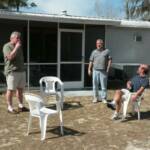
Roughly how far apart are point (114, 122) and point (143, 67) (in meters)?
1.46

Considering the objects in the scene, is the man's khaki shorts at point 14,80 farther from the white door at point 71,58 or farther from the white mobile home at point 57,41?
the white door at point 71,58

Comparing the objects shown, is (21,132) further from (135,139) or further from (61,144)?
(135,139)

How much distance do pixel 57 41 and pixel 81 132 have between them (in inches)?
288

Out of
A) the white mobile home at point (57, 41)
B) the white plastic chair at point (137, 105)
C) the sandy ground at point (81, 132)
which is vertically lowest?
the sandy ground at point (81, 132)

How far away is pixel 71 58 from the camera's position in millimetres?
15711

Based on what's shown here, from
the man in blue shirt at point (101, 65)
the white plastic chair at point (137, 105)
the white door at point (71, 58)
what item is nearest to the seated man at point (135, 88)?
the white plastic chair at point (137, 105)

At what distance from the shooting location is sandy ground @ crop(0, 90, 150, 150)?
7.70 m

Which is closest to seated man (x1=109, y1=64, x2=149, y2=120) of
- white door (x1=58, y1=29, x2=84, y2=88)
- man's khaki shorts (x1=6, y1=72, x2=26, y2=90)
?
man's khaki shorts (x1=6, y1=72, x2=26, y2=90)

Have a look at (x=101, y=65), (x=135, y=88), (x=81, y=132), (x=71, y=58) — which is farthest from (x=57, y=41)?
(x=81, y=132)

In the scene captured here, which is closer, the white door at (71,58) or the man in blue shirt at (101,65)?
the man in blue shirt at (101,65)

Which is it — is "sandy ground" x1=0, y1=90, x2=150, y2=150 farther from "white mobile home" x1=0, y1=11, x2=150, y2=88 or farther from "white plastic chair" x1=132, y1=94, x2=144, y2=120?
"white mobile home" x1=0, y1=11, x2=150, y2=88

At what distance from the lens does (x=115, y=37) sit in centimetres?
1773

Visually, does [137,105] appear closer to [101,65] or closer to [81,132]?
[101,65]

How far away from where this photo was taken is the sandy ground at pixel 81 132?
7.70 m
